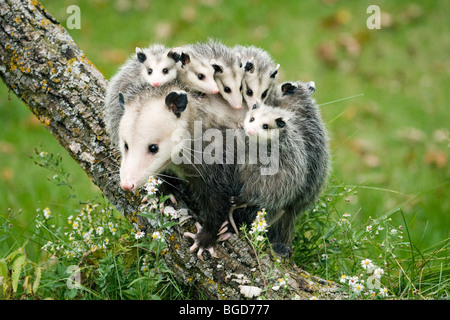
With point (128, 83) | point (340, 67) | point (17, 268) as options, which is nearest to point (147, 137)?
point (128, 83)

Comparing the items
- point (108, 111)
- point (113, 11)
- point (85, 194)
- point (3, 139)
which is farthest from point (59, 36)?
point (113, 11)

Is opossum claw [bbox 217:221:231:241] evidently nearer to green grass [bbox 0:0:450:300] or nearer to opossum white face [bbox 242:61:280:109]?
opossum white face [bbox 242:61:280:109]

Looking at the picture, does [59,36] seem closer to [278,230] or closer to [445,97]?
[278,230]

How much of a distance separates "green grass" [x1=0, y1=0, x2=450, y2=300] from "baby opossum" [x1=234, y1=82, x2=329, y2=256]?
1.63 m

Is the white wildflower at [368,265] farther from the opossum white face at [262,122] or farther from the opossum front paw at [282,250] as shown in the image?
the opossum white face at [262,122]

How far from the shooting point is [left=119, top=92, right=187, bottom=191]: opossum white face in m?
1.91

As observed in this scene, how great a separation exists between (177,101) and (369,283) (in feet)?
3.17

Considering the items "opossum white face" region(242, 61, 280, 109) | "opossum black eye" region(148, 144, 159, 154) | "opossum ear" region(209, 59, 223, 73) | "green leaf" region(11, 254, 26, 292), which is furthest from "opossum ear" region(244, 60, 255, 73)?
"green leaf" region(11, 254, 26, 292)

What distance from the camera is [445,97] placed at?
4.83 m

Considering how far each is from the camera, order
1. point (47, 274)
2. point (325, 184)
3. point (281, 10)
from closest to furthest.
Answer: point (47, 274) → point (325, 184) → point (281, 10)

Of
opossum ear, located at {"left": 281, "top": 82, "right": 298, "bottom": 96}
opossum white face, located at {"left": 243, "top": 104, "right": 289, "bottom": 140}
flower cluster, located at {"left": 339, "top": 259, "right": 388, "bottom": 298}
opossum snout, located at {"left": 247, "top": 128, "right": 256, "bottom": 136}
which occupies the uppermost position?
opossum ear, located at {"left": 281, "top": 82, "right": 298, "bottom": 96}

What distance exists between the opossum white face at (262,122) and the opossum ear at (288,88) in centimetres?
22
